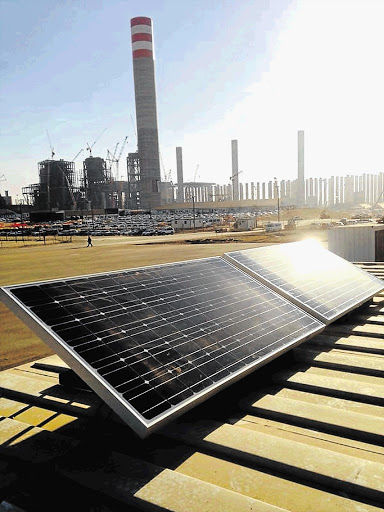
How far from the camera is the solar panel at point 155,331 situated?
3.85 m

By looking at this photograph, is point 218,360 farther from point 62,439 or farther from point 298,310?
point 298,310

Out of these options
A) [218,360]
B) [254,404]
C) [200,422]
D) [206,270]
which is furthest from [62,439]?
[206,270]

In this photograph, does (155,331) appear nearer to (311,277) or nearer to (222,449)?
(222,449)

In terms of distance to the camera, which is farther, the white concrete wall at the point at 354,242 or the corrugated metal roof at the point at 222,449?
the white concrete wall at the point at 354,242

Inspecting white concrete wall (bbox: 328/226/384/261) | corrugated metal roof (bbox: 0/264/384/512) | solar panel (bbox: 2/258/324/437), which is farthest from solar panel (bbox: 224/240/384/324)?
white concrete wall (bbox: 328/226/384/261)

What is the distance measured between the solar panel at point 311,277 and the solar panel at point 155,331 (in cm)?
78

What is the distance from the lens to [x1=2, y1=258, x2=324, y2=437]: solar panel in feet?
12.6

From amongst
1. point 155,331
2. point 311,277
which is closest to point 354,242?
point 311,277

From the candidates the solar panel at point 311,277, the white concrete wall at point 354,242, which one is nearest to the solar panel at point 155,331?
the solar panel at point 311,277

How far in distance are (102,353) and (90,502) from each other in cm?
135

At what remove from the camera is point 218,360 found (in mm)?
4691

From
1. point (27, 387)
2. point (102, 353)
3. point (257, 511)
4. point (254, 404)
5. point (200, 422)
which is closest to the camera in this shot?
point (257, 511)

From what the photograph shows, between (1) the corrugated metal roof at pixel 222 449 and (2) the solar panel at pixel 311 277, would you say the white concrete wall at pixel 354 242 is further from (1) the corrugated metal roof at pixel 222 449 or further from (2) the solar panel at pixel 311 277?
(1) the corrugated metal roof at pixel 222 449

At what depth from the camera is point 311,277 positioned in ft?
29.2
